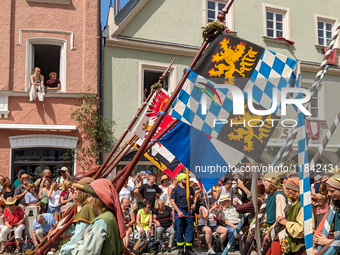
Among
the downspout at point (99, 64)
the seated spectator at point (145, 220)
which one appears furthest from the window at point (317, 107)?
the seated spectator at point (145, 220)

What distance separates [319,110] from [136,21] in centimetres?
948

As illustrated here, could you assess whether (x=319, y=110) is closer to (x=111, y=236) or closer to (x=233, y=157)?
(x=233, y=157)

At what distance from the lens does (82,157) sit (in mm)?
13539

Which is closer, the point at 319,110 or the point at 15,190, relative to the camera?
the point at 15,190

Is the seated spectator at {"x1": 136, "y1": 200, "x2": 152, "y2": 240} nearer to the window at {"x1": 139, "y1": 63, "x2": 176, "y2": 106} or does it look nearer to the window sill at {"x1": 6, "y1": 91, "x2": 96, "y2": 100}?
the window sill at {"x1": 6, "y1": 91, "x2": 96, "y2": 100}

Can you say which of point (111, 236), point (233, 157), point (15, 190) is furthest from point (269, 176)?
point (15, 190)

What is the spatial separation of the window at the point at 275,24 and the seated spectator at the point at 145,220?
10.9 meters

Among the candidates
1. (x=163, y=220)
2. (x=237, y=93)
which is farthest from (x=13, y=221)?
(x=237, y=93)

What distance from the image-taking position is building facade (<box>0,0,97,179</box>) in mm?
13055

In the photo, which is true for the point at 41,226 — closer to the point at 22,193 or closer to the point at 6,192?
the point at 22,193

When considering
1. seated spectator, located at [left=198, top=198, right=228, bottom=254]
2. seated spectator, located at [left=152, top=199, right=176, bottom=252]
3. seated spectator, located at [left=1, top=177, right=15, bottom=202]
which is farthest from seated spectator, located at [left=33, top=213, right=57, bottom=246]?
seated spectator, located at [left=198, top=198, right=228, bottom=254]

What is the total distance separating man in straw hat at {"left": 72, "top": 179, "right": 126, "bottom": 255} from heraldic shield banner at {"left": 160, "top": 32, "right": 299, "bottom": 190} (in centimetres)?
183

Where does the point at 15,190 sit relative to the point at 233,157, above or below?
below

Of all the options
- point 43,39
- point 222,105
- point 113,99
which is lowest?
point 222,105
